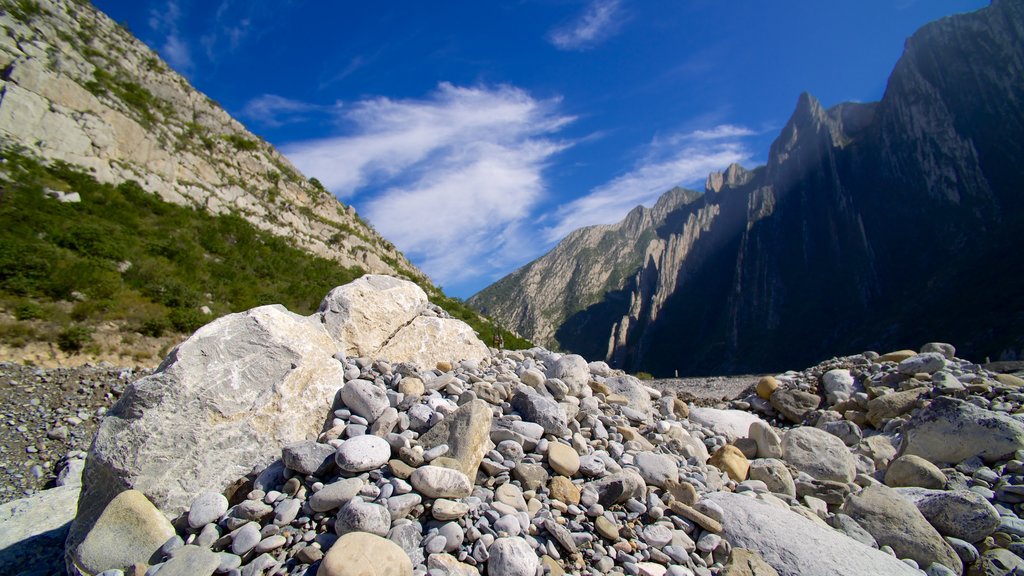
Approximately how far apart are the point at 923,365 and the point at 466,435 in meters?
12.5

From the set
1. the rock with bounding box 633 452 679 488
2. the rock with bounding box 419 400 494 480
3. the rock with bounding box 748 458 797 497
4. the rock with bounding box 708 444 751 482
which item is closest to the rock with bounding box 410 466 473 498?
the rock with bounding box 419 400 494 480

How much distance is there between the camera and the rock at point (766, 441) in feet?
23.7

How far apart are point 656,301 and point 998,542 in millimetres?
131334

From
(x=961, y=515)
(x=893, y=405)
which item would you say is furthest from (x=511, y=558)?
(x=893, y=405)

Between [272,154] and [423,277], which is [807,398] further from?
[272,154]

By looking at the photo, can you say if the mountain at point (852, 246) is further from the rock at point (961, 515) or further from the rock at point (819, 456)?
the rock at point (961, 515)

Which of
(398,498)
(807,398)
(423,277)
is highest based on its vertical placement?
(423,277)

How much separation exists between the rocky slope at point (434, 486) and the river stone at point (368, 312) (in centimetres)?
4

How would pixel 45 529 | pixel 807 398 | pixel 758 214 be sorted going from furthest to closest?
pixel 758 214, pixel 807 398, pixel 45 529

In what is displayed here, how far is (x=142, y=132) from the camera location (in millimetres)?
21875

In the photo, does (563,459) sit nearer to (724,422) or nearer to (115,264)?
(724,422)

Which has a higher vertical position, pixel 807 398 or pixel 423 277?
pixel 423 277

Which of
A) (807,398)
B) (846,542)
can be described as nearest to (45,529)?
(846,542)

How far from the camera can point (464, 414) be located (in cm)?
446
